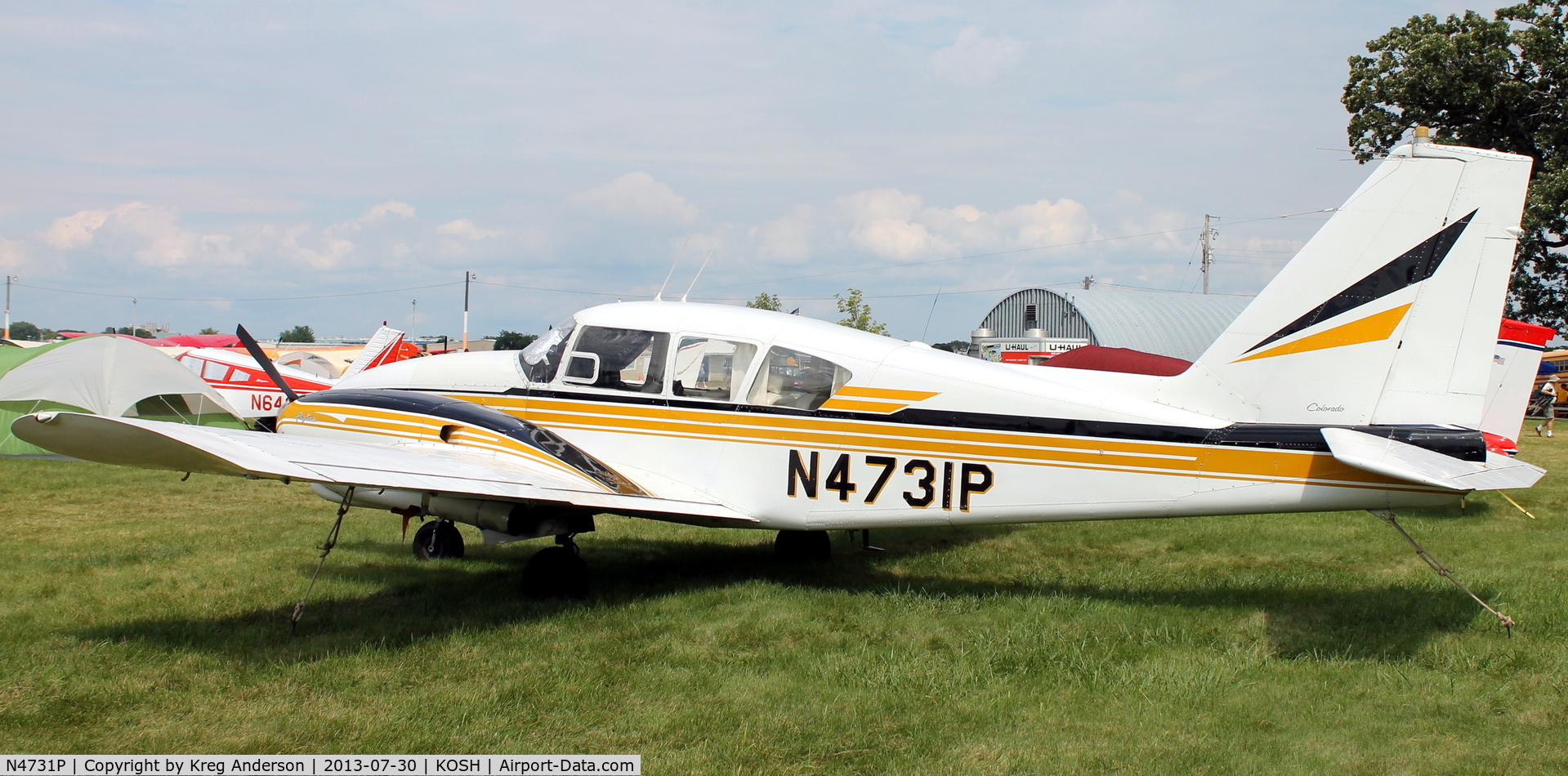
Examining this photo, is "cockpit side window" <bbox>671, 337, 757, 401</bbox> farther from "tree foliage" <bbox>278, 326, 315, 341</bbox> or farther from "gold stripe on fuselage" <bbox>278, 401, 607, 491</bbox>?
"tree foliage" <bbox>278, 326, 315, 341</bbox>

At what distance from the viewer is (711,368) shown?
23.1ft

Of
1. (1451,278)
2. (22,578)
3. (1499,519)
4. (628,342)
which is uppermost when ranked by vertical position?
(1451,278)

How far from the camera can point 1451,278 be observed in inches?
225

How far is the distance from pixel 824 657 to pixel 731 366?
2.24 metres

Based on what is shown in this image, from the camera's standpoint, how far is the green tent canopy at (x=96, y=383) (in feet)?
51.1

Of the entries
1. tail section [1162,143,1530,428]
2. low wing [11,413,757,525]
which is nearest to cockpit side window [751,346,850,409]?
low wing [11,413,757,525]

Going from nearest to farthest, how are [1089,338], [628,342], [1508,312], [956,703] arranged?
[956,703] → [628,342] → [1508,312] → [1089,338]

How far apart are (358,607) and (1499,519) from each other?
10851 mm

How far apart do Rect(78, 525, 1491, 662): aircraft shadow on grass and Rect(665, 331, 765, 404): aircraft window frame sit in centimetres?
152

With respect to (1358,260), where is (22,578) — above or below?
below

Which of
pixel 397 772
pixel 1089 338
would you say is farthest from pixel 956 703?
pixel 1089 338

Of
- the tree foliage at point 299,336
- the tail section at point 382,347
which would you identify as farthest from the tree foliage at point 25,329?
the tail section at point 382,347

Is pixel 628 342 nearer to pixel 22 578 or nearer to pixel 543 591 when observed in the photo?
pixel 543 591

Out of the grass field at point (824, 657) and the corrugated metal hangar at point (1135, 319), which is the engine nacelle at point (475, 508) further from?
the corrugated metal hangar at point (1135, 319)
